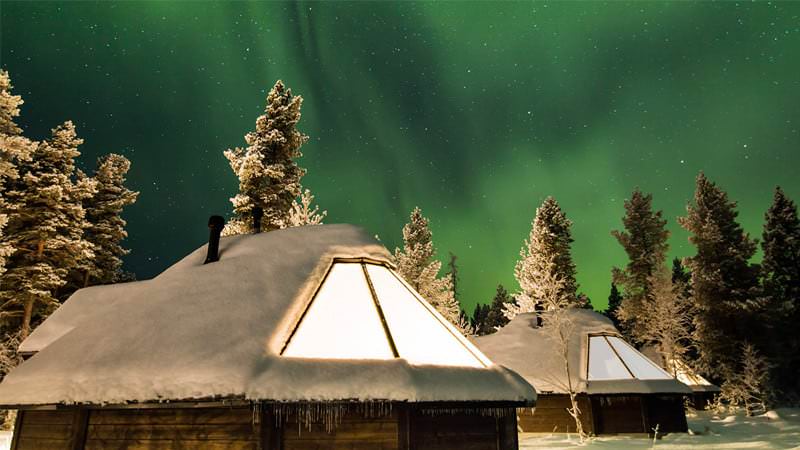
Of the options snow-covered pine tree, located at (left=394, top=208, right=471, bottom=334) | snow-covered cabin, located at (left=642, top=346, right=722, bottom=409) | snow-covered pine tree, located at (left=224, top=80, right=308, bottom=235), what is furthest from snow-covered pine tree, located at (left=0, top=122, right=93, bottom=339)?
snow-covered cabin, located at (left=642, top=346, right=722, bottom=409)

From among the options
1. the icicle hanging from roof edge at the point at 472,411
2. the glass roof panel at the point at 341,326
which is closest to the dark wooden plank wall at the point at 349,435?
the icicle hanging from roof edge at the point at 472,411

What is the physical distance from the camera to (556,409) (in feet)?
66.6

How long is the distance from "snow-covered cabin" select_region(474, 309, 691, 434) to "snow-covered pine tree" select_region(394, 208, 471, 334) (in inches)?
461

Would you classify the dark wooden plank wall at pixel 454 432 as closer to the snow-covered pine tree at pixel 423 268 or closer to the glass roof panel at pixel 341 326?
the glass roof panel at pixel 341 326

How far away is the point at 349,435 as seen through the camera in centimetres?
700

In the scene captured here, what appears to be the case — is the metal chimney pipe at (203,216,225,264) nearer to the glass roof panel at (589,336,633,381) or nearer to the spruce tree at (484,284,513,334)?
the glass roof panel at (589,336,633,381)

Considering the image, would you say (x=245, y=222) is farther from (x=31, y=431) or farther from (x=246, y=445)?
(x=246, y=445)

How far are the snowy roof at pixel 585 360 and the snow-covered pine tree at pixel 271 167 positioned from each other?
11999 millimetres

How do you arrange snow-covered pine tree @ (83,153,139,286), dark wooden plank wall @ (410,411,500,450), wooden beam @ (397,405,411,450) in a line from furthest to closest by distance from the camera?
snow-covered pine tree @ (83,153,139,286) < dark wooden plank wall @ (410,411,500,450) < wooden beam @ (397,405,411,450)

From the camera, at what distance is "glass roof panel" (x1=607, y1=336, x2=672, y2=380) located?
61.9 ft

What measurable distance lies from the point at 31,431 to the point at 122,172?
30407mm

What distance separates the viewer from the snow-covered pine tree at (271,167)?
2345cm

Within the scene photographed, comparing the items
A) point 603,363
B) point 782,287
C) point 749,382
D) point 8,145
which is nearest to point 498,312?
point 782,287

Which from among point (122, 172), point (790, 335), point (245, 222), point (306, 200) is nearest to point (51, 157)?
point (122, 172)
